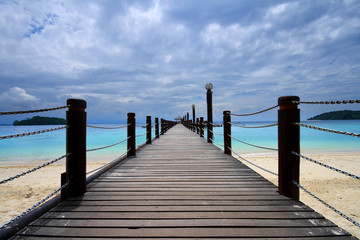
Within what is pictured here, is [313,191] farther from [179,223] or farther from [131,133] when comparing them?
[179,223]

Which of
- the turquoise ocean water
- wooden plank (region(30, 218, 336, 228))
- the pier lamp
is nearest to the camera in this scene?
wooden plank (region(30, 218, 336, 228))

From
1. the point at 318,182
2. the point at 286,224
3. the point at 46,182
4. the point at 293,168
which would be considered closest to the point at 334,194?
the point at 318,182

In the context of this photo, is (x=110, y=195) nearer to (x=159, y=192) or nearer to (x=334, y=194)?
(x=159, y=192)

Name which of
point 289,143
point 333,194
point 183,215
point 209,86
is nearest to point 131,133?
point 183,215

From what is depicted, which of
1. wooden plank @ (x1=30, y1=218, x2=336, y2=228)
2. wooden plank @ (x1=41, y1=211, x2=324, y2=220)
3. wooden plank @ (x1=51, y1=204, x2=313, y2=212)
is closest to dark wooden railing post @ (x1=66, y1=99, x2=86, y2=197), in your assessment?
wooden plank @ (x1=51, y1=204, x2=313, y2=212)

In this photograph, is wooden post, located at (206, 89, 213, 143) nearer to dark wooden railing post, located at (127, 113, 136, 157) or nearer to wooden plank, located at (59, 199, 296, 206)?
dark wooden railing post, located at (127, 113, 136, 157)

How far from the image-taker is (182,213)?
1.76 meters

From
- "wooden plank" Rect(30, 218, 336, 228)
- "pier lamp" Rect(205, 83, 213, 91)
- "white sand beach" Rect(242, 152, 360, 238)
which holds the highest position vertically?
"pier lamp" Rect(205, 83, 213, 91)

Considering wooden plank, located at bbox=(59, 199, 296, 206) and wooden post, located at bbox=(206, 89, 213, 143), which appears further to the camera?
wooden post, located at bbox=(206, 89, 213, 143)

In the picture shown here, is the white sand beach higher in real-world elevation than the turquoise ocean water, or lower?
higher

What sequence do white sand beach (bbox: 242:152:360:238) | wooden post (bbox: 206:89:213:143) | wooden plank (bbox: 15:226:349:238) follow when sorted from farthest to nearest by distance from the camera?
wooden post (bbox: 206:89:213:143) < white sand beach (bbox: 242:152:360:238) < wooden plank (bbox: 15:226:349:238)

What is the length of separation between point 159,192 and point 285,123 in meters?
1.66

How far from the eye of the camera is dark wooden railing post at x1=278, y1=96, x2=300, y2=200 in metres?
2.03

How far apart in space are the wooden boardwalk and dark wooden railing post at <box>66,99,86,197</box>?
0.58 ft
